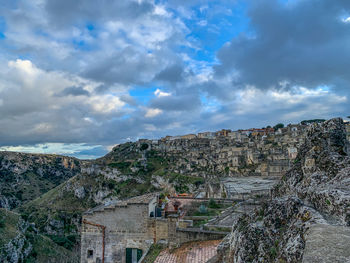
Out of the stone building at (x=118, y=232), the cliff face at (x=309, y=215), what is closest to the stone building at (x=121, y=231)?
the stone building at (x=118, y=232)

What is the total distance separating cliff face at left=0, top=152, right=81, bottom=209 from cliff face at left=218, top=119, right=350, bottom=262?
117790 mm

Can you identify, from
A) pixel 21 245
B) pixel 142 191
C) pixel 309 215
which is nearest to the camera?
pixel 309 215

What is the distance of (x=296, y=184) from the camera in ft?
21.1

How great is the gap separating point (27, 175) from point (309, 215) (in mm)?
161083

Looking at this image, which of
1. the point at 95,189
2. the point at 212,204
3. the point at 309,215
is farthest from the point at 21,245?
the point at 95,189

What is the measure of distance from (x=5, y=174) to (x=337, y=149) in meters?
159

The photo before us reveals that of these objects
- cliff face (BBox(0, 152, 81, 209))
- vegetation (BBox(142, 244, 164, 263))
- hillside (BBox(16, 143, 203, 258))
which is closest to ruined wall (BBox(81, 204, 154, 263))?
vegetation (BBox(142, 244, 164, 263))

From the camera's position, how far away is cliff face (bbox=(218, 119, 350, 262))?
2.51m

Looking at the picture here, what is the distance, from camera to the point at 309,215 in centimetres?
365

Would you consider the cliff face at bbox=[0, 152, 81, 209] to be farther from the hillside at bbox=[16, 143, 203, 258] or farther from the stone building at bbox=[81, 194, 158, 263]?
the stone building at bbox=[81, 194, 158, 263]

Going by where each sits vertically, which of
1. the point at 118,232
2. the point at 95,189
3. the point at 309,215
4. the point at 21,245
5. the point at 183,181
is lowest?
the point at 95,189

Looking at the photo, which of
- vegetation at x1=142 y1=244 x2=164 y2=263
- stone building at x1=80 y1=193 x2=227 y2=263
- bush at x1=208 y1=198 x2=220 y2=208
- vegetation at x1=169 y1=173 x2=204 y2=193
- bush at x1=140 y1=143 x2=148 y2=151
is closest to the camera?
vegetation at x1=142 y1=244 x2=164 y2=263

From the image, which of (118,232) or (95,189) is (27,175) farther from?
(118,232)

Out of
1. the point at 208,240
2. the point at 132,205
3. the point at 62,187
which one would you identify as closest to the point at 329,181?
the point at 208,240
